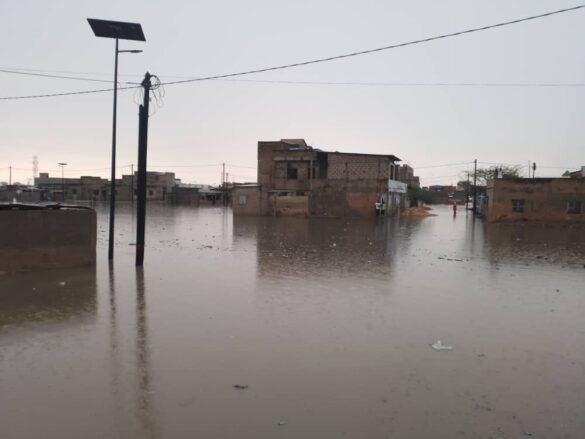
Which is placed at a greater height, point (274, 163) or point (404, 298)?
point (274, 163)

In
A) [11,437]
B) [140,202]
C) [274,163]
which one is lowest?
[11,437]

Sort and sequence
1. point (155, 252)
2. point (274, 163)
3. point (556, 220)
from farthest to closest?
point (274, 163) < point (556, 220) < point (155, 252)

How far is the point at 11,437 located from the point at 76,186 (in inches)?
3364

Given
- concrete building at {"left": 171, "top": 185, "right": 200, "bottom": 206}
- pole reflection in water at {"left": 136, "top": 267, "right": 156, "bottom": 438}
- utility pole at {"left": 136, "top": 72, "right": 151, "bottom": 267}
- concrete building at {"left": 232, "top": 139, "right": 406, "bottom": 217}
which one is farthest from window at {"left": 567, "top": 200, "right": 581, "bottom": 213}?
concrete building at {"left": 171, "top": 185, "right": 200, "bottom": 206}

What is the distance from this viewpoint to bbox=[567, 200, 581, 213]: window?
113 feet

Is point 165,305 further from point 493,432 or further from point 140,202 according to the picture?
point 493,432

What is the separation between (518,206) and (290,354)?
33.9 meters

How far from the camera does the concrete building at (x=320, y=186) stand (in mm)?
40250

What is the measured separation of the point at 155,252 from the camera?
15.9 m

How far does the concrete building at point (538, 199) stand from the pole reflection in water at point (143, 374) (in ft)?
106

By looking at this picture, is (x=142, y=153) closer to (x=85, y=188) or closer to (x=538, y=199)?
(x=538, y=199)

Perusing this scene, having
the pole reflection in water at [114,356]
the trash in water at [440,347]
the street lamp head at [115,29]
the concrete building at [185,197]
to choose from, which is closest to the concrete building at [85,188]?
the concrete building at [185,197]

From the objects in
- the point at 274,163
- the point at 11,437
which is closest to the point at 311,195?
the point at 274,163

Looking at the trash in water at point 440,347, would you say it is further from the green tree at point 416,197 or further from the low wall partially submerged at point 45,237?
the green tree at point 416,197
